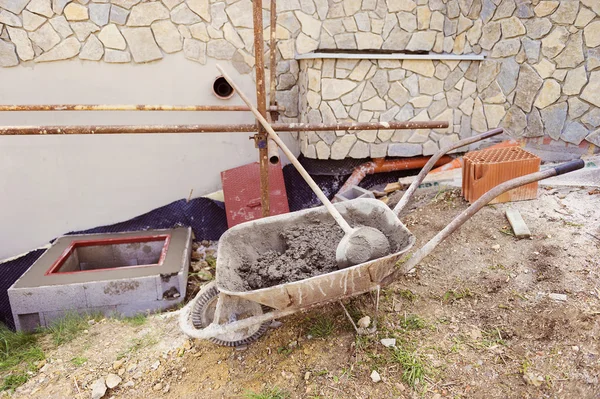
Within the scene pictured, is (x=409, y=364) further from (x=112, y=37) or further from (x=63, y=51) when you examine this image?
(x=63, y=51)

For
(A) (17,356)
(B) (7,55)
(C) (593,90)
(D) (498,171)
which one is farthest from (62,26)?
(C) (593,90)

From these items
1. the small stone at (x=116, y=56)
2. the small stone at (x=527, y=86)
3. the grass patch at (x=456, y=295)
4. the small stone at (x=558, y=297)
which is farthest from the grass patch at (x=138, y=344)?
the small stone at (x=527, y=86)

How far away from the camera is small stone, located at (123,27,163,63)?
459 centimetres

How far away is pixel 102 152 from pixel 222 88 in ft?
5.40

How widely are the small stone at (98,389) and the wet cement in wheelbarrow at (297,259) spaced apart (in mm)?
1130

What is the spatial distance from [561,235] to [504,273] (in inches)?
28.2

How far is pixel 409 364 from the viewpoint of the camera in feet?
7.77

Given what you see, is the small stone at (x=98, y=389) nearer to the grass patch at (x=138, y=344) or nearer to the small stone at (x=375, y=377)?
the grass patch at (x=138, y=344)

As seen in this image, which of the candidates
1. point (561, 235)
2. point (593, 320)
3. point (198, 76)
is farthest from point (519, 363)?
point (198, 76)

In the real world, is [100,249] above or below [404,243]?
below

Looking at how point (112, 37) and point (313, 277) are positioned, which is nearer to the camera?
point (313, 277)

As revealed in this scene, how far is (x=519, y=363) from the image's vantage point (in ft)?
7.58

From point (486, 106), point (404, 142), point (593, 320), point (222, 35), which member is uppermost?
point (222, 35)

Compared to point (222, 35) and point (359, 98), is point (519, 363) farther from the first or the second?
point (222, 35)
